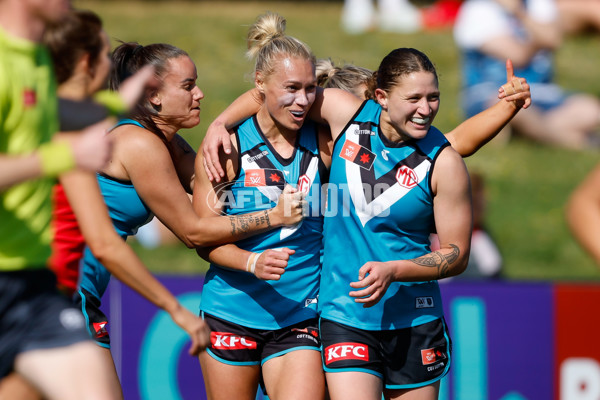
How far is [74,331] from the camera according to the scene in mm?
3307

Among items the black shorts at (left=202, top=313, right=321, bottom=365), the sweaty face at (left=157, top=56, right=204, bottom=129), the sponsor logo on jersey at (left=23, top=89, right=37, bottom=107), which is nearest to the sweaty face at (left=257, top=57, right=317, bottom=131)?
the sweaty face at (left=157, top=56, right=204, bottom=129)

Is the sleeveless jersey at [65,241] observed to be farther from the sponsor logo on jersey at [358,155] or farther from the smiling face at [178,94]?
the sponsor logo on jersey at [358,155]

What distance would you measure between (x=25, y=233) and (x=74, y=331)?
1.39ft

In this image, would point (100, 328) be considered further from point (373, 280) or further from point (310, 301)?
point (373, 280)

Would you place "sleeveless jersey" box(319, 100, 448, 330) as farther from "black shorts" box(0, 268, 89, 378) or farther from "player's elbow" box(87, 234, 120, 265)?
"black shorts" box(0, 268, 89, 378)

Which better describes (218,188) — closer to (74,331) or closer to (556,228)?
(74,331)

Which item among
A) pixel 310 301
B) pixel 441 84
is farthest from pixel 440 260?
pixel 441 84

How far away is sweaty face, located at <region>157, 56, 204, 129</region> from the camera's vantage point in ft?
14.8

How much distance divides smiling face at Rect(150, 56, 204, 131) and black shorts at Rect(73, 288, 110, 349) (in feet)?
3.50

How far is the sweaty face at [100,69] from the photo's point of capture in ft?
12.2

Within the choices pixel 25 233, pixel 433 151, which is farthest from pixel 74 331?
pixel 433 151

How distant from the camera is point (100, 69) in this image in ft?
12.3

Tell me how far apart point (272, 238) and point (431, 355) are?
1.03 m

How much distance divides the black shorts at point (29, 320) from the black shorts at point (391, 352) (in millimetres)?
1473
